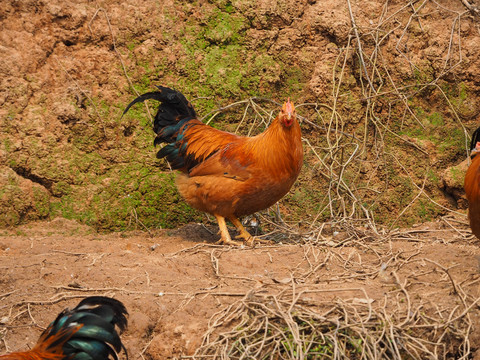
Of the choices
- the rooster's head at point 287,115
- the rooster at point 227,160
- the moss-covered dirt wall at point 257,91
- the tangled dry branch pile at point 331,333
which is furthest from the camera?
the moss-covered dirt wall at point 257,91

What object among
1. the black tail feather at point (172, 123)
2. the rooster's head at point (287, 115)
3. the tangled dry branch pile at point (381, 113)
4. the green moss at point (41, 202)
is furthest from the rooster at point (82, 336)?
the tangled dry branch pile at point (381, 113)

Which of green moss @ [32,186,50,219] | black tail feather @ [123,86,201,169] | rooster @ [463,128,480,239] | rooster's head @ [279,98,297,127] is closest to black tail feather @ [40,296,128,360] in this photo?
rooster @ [463,128,480,239]

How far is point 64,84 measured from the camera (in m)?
6.55

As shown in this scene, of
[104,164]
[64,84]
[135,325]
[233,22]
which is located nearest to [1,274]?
[135,325]

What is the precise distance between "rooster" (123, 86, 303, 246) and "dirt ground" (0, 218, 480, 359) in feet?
1.60

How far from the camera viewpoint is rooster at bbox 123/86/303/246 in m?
5.70

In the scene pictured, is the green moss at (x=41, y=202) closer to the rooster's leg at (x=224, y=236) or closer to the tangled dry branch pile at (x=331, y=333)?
the rooster's leg at (x=224, y=236)

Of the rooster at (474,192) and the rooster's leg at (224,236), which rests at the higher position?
the rooster at (474,192)

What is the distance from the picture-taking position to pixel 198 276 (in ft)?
16.3

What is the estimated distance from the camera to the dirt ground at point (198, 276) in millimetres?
3979

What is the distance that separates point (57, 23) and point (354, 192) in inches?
159

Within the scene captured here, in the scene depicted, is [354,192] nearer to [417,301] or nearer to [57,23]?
[417,301]

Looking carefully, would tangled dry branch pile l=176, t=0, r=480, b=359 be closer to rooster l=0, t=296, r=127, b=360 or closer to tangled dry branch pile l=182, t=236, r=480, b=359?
tangled dry branch pile l=182, t=236, r=480, b=359

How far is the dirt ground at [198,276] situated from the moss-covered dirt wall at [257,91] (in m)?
0.78
